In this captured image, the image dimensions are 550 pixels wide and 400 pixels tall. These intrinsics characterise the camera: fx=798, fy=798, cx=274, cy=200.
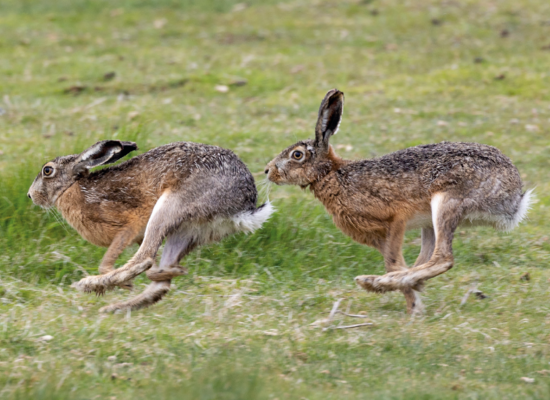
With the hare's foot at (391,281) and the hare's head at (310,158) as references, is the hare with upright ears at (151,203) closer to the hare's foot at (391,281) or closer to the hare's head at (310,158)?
the hare's head at (310,158)

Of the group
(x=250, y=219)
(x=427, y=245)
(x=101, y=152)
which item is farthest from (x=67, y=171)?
(x=427, y=245)

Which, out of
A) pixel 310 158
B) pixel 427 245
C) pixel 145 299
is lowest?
pixel 145 299

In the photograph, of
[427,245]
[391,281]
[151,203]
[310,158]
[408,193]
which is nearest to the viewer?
[391,281]

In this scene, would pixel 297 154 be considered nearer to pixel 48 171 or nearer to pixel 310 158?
pixel 310 158

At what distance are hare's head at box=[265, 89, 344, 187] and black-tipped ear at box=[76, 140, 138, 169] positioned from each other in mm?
1125

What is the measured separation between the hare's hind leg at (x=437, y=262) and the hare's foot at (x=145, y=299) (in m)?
1.37

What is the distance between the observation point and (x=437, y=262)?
5.39 meters

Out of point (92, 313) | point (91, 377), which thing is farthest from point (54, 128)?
point (91, 377)

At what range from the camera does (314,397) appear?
13.5ft

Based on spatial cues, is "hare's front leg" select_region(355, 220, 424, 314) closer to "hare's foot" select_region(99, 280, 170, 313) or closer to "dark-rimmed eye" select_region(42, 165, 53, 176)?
"hare's foot" select_region(99, 280, 170, 313)

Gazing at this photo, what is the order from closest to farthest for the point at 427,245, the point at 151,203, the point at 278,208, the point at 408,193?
the point at 408,193
the point at 151,203
the point at 427,245
the point at 278,208

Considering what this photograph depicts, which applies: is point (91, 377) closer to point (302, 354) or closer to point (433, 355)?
point (302, 354)

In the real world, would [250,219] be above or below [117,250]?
above

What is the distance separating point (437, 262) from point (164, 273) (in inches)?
74.0
